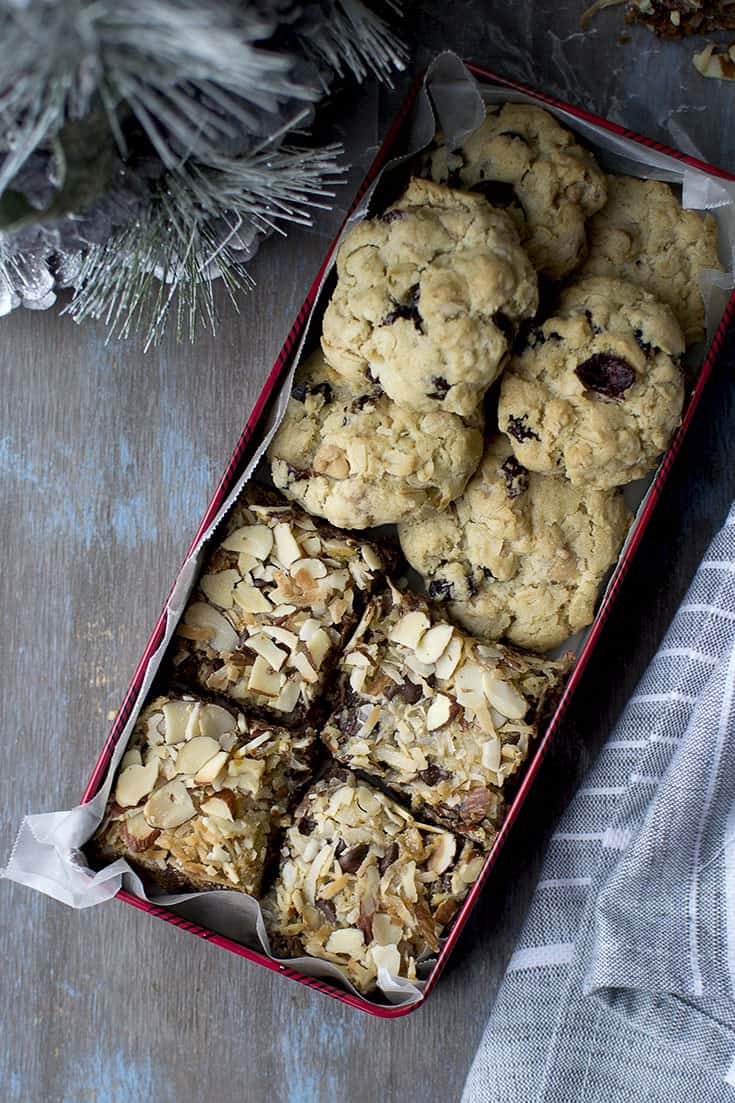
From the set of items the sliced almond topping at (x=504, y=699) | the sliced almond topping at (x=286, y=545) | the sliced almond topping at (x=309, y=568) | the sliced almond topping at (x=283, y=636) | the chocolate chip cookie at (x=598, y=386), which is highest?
the chocolate chip cookie at (x=598, y=386)

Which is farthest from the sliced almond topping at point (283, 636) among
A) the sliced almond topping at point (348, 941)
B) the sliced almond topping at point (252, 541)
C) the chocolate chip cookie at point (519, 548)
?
the sliced almond topping at point (348, 941)

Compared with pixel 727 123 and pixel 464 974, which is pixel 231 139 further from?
pixel 464 974

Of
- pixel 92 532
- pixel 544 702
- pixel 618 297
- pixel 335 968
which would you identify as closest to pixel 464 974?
pixel 335 968

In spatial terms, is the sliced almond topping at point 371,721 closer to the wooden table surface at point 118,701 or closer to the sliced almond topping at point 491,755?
the sliced almond topping at point 491,755

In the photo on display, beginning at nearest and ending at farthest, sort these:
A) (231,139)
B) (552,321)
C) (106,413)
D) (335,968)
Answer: (231,139) → (552,321) → (335,968) → (106,413)

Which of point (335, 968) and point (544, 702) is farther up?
point (544, 702)

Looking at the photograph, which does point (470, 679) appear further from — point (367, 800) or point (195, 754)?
point (195, 754)
